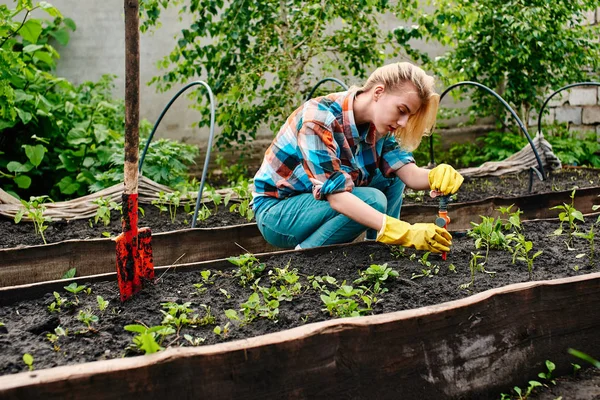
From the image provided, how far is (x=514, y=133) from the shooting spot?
23.2ft

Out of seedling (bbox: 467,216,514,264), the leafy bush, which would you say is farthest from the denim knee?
the leafy bush

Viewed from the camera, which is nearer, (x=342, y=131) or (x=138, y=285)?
(x=138, y=285)

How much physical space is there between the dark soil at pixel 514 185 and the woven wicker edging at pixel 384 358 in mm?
2315

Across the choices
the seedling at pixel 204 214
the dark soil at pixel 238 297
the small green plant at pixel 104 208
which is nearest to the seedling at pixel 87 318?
the dark soil at pixel 238 297

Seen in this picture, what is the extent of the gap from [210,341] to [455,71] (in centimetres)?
531

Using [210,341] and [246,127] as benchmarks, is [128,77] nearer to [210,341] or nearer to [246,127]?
[210,341]

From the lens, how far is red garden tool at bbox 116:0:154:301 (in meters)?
1.83

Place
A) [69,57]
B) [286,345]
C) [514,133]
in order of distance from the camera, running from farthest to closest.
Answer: [514,133] < [69,57] < [286,345]

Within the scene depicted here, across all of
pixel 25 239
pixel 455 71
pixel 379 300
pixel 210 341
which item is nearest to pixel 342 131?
pixel 379 300

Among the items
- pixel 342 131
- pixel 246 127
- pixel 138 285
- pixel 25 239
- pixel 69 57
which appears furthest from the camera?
pixel 69 57

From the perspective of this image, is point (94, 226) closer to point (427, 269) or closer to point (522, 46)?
point (427, 269)

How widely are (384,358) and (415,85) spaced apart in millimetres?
1192

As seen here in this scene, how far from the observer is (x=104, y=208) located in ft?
11.3

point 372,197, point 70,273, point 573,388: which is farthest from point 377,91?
point 70,273
